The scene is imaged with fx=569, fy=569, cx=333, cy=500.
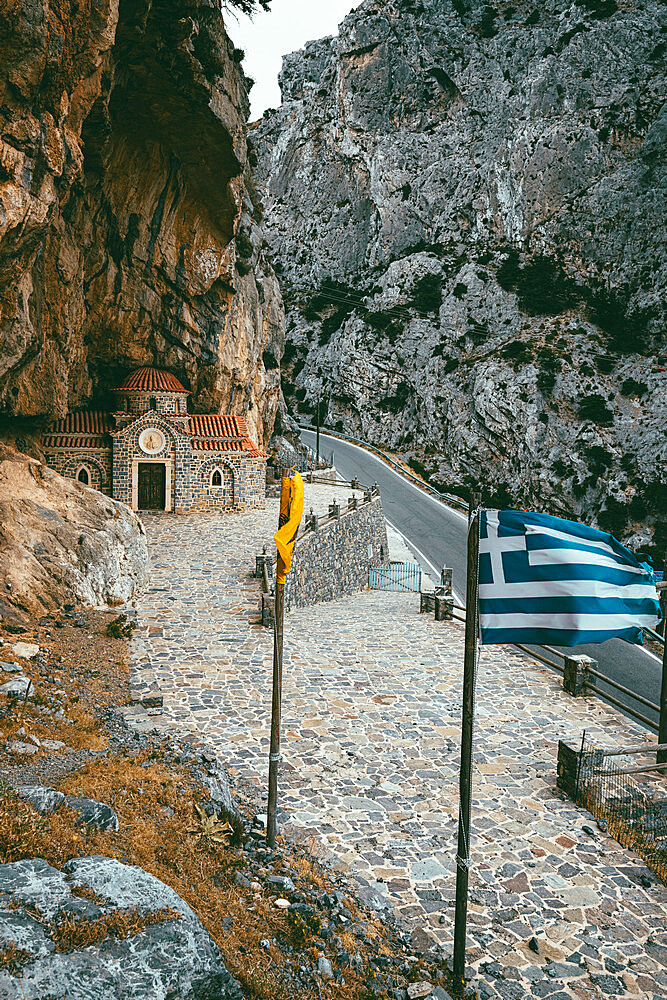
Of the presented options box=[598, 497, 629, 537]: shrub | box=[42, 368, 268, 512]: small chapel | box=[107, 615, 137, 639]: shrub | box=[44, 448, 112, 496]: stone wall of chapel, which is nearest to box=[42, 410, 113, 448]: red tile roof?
box=[42, 368, 268, 512]: small chapel

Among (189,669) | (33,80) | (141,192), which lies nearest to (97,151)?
(141,192)

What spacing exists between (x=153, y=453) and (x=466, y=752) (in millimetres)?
26120

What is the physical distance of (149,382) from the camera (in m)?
28.7

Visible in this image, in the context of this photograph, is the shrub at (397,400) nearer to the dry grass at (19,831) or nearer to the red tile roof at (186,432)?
the red tile roof at (186,432)

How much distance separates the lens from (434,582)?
90.1 ft

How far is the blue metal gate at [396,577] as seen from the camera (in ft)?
87.9

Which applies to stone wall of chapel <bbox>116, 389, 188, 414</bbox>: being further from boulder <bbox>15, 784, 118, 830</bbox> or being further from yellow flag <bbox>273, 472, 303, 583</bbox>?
boulder <bbox>15, 784, 118, 830</bbox>

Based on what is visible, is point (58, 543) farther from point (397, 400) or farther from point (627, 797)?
point (397, 400)

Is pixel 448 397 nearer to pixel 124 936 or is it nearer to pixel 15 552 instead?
pixel 15 552

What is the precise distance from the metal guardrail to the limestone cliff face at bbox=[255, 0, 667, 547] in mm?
2344

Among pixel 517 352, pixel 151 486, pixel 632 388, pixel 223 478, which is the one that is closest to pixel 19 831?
pixel 223 478

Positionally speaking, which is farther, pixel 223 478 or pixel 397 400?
pixel 397 400

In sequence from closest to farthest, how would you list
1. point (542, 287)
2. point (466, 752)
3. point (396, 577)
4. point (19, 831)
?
point (19, 831) → point (466, 752) → point (396, 577) → point (542, 287)

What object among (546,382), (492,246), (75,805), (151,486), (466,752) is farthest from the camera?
(492,246)
